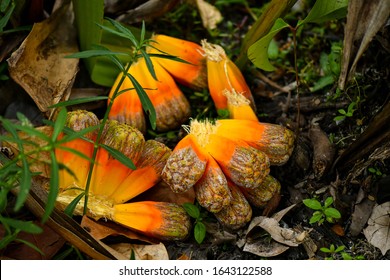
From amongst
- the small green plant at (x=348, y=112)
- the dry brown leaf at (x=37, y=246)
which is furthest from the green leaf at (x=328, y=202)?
the dry brown leaf at (x=37, y=246)

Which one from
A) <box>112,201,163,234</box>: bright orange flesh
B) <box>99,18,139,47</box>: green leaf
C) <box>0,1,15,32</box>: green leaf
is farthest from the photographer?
<box>0,1,15,32</box>: green leaf

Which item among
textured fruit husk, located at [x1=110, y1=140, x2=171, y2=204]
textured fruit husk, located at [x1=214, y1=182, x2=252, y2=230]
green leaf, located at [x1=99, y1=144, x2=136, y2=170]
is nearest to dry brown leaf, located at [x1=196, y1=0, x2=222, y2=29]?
textured fruit husk, located at [x1=110, y1=140, x2=171, y2=204]

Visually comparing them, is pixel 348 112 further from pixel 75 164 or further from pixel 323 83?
pixel 75 164

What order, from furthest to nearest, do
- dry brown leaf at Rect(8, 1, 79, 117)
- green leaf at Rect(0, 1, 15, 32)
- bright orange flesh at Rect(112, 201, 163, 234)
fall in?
dry brown leaf at Rect(8, 1, 79, 117)
green leaf at Rect(0, 1, 15, 32)
bright orange flesh at Rect(112, 201, 163, 234)

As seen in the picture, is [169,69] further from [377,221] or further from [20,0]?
[377,221]

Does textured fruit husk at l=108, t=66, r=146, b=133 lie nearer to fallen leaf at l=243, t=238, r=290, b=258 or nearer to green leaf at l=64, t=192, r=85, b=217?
green leaf at l=64, t=192, r=85, b=217

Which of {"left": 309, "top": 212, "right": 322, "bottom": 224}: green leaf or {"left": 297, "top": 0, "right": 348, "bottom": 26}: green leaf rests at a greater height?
{"left": 297, "top": 0, "right": 348, "bottom": 26}: green leaf

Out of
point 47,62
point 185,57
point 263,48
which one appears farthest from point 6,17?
point 263,48
